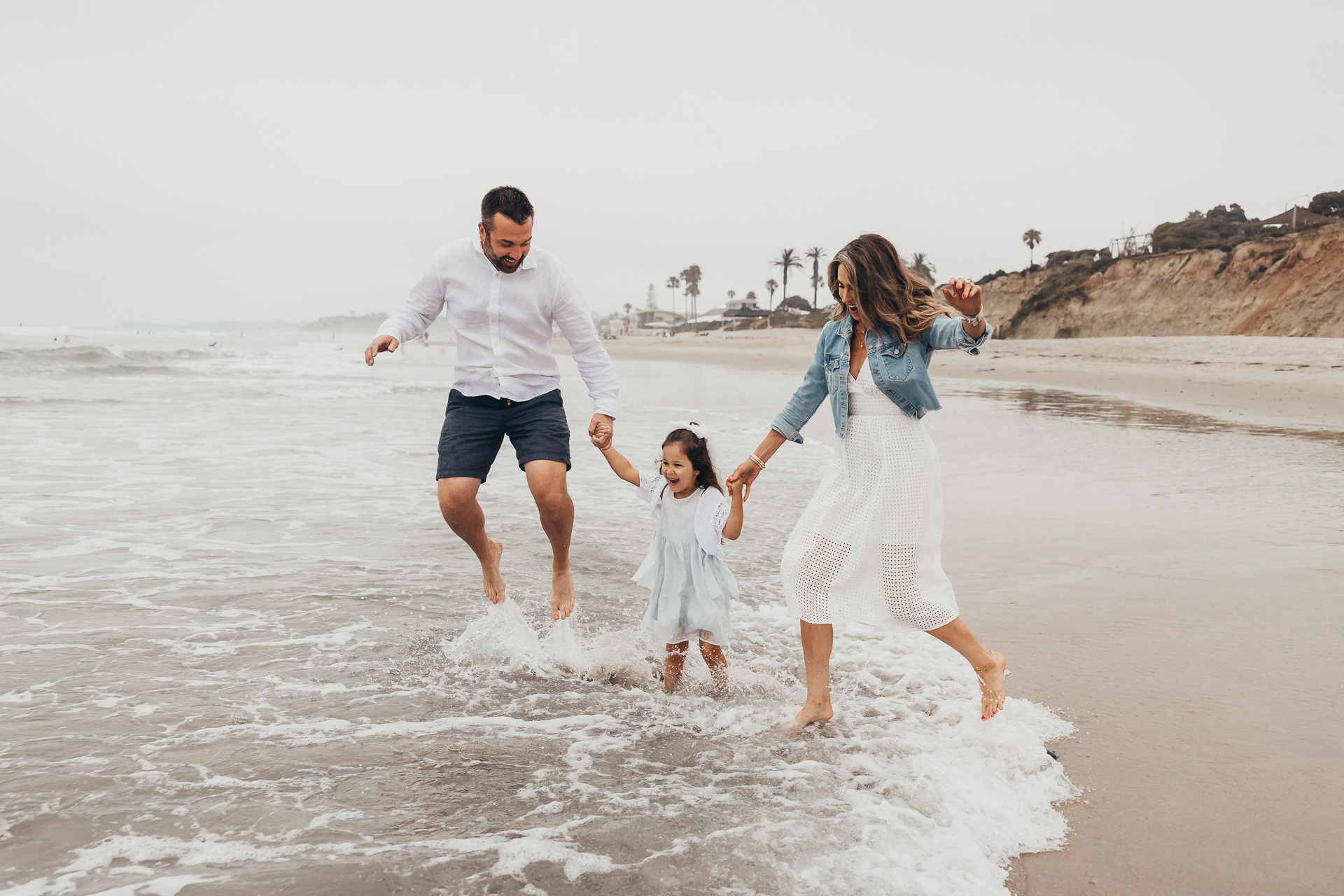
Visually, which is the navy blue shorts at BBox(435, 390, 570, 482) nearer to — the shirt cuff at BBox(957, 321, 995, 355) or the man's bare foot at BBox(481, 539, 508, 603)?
the man's bare foot at BBox(481, 539, 508, 603)

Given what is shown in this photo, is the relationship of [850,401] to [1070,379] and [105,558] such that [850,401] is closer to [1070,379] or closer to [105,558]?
[105,558]

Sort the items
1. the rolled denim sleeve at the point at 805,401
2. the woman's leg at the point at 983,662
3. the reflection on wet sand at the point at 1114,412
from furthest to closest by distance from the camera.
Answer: the reflection on wet sand at the point at 1114,412 < the rolled denim sleeve at the point at 805,401 < the woman's leg at the point at 983,662

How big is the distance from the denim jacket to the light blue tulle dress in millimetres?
755

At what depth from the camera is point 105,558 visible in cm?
575

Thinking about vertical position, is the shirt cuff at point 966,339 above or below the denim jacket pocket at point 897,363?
above

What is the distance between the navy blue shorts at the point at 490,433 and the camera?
4.48 meters

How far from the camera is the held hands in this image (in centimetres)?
313

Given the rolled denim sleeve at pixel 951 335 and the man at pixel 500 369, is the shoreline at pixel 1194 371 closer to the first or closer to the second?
the rolled denim sleeve at pixel 951 335

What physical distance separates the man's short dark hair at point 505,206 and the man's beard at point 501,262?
12cm

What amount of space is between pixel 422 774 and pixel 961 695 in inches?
88.4

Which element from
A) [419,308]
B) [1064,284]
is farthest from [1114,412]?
[1064,284]

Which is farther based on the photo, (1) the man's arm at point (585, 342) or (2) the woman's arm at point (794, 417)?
(1) the man's arm at point (585, 342)

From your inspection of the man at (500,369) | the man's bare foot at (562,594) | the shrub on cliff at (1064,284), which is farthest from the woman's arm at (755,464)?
the shrub on cliff at (1064,284)

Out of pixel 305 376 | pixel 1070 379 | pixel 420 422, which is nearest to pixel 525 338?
pixel 420 422
